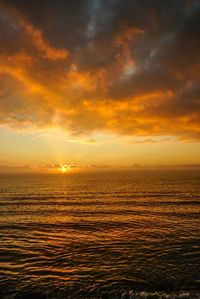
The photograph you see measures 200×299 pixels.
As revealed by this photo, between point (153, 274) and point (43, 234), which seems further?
point (43, 234)

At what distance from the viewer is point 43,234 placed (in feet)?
91.6

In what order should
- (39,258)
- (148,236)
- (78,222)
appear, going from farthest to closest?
(78,222) < (148,236) < (39,258)

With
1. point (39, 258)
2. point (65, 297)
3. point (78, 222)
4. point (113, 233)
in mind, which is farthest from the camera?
point (78, 222)

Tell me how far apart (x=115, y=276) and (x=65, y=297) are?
12.7ft

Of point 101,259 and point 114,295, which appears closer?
point 114,295

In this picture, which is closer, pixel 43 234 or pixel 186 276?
pixel 186 276

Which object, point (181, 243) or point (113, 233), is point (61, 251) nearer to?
point (113, 233)

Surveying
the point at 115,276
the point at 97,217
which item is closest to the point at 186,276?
the point at 115,276

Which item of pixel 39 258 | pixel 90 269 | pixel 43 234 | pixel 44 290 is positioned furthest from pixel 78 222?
pixel 44 290

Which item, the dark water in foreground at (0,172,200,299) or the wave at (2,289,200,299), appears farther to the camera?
the dark water in foreground at (0,172,200,299)

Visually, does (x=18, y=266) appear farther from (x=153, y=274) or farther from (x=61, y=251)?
(x=153, y=274)

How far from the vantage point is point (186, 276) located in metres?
15.9

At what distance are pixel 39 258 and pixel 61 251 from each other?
90.4 inches

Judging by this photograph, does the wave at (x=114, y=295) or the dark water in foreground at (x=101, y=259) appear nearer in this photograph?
the wave at (x=114, y=295)
